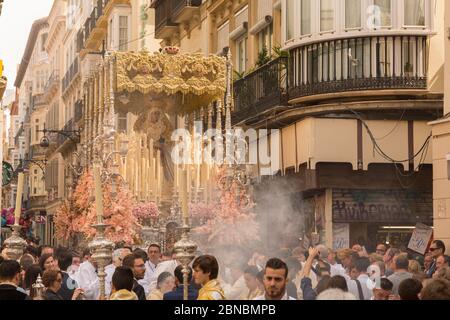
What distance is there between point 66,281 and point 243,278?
6.03 ft

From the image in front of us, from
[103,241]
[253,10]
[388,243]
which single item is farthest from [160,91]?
[103,241]

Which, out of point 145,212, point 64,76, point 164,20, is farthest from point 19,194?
point 64,76

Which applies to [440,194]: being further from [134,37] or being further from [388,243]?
[134,37]

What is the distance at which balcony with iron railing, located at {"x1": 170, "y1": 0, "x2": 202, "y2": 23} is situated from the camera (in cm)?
3161

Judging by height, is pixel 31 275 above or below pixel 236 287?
above

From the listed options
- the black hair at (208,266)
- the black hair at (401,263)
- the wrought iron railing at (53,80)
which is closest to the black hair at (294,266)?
the black hair at (401,263)

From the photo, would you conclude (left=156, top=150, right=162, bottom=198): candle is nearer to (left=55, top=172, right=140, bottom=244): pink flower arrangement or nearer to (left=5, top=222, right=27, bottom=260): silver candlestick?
(left=55, top=172, right=140, bottom=244): pink flower arrangement

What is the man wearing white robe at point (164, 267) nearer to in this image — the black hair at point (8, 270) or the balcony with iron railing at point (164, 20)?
the black hair at point (8, 270)

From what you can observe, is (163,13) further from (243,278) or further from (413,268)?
(243,278)

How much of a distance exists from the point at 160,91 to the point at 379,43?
3.81 metres

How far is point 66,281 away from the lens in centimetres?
1205

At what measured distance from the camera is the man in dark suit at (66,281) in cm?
1135

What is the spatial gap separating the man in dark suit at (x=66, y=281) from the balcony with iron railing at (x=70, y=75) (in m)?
41.9
